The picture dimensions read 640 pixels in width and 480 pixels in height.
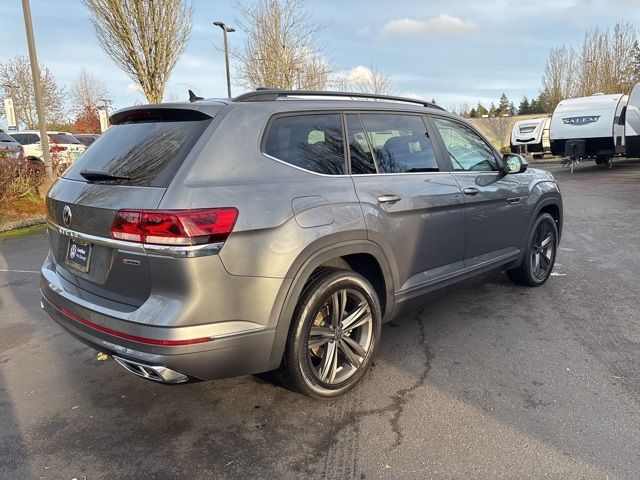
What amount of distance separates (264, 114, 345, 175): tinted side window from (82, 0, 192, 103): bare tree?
12.0 metres

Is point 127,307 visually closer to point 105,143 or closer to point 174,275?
point 174,275

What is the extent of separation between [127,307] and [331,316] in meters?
1.19

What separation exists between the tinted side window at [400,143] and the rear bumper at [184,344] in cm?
151

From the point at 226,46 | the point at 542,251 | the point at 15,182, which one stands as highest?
the point at 226,46

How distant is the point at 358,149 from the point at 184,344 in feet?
5.50

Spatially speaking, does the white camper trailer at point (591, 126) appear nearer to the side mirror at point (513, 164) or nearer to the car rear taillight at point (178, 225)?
the side mirror at point (513, 164)

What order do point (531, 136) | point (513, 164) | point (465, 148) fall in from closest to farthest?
1. point (465, 148)
2. point (513, 164)
3. point (531, 136)

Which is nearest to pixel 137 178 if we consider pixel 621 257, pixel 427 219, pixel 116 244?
pixel 116 244

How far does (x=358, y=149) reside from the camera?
3295mm

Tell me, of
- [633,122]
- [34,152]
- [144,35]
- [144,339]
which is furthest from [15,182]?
[633,122]

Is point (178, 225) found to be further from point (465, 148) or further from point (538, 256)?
point (538, 256)

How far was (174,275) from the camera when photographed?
2371 millimetres

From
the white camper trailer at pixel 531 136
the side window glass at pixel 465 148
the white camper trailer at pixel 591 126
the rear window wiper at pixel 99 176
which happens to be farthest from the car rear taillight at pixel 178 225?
the white camper trailer at pixel 531 136

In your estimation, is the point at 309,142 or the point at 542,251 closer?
the point at 309,142
